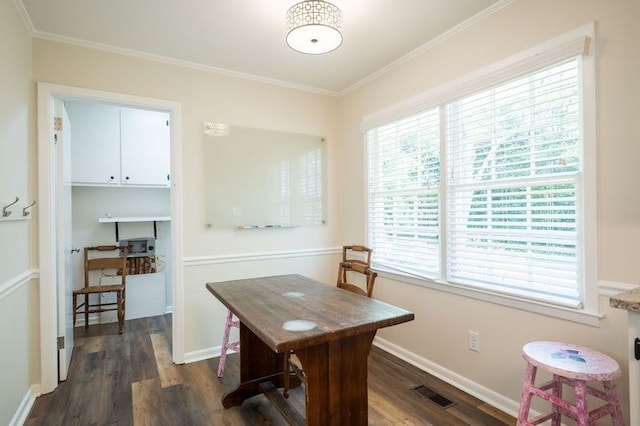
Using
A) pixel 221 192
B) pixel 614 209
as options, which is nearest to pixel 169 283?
pixel 221 192

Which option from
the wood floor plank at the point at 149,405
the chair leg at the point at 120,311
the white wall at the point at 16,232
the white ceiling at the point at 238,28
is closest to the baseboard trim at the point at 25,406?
the white wall at the point at 16,232

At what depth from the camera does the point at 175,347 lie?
2.80m

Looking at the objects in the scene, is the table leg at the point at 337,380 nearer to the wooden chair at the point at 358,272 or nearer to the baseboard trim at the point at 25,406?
the wooden chair at the point at 358,272

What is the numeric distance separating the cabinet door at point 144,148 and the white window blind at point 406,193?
8.17 feet

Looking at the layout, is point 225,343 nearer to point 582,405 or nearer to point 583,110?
point 582,405

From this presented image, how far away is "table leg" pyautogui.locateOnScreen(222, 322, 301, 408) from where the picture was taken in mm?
2182

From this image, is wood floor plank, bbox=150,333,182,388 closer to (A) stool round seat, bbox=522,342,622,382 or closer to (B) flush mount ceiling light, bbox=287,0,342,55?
(A) stool round seat, bbox=522,342,622,382

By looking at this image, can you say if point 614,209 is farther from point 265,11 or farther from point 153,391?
point 153,391

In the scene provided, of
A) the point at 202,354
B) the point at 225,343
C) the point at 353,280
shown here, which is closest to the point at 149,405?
the point at 225,343

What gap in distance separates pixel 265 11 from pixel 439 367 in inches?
107

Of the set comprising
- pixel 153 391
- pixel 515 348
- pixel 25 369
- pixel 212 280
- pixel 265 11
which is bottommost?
pixel 153 391

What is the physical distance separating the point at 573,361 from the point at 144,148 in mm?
4253

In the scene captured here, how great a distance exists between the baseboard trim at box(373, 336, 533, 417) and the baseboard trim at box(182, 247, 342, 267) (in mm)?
1014

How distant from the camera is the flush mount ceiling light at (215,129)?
2910 millimetres
